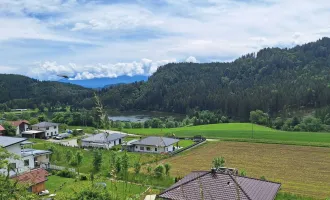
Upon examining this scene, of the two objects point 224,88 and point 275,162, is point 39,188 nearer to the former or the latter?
point 275,162

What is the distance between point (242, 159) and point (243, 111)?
43677 mm

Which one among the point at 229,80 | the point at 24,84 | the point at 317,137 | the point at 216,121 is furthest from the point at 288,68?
the point at 24,84

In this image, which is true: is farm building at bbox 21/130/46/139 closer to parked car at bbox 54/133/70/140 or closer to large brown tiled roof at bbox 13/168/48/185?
parked car at bbox 54/133/70/140

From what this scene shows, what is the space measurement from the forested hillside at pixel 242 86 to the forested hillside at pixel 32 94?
13448mm

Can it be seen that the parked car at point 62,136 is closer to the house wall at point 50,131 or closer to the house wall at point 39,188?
the house wall at point 50,131

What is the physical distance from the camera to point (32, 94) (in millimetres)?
127625

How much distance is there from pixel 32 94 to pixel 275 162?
118 metres

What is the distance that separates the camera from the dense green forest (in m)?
72.3

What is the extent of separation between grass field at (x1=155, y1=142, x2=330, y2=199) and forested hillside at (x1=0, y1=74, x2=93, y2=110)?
265 ft

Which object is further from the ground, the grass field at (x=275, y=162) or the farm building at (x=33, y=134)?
the farm building at (x=33, y=134)

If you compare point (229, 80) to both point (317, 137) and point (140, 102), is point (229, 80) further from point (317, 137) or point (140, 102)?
point (317, 137)

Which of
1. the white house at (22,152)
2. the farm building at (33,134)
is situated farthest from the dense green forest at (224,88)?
the white house at (22,152)

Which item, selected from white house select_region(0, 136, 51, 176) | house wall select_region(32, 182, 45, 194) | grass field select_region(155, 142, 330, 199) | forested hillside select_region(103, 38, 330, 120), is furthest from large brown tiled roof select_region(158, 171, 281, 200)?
forested hillside select_region(103, 38, 330, 120)

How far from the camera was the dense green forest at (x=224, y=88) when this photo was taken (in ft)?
237
